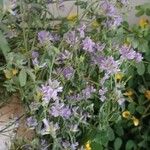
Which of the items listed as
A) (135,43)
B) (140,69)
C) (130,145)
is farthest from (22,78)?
(130,145)

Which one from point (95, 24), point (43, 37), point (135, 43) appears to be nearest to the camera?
point (43, 37)

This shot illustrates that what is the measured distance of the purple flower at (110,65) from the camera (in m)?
1.29

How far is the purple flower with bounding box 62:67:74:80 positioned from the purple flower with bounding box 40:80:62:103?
0.24 feet

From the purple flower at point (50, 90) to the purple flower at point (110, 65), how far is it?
171 millimetres

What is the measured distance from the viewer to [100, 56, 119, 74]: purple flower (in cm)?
129

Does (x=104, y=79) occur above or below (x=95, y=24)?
below

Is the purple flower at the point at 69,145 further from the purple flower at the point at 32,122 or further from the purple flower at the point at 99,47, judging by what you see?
the purple flower at the point at 99,47

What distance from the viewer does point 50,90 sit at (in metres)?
1.19

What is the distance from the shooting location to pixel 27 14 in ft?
4.43

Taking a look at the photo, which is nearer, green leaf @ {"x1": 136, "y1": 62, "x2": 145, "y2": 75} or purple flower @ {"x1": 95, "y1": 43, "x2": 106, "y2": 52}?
purple flower @ {"x1": 95, "y1": 43, "x2": 106, "y2": 52}

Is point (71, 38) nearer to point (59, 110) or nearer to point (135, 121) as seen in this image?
point (59, 110)

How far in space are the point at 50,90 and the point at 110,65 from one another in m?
0.21

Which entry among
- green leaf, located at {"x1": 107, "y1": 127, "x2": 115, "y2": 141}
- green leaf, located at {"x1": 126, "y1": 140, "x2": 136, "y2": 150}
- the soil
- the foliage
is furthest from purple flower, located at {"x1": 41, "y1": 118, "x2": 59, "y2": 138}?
green leaf, located at {"x1": 126, "y1": 140, "x2": 136, "y2": 150}

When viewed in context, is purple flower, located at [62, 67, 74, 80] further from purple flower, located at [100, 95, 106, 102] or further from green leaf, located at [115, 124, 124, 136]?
green leaf, located at [115, 124, 124, 136]
